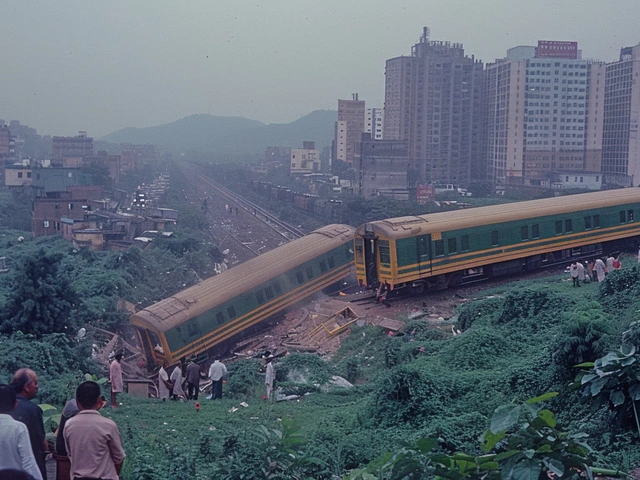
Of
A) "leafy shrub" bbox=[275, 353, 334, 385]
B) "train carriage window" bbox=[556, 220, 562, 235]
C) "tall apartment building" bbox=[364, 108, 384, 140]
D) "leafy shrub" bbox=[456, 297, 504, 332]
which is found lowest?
"leafy shrub" bbox=[275, 353, 334, 385]

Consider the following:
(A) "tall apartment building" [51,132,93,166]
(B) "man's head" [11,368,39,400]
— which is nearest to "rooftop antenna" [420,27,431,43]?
(A) "tall apartment building" [51,132,93,166]

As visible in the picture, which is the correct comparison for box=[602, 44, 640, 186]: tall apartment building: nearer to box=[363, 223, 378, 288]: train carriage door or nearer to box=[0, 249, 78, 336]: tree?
box=[363, 223, 378, 288]: train carriage door

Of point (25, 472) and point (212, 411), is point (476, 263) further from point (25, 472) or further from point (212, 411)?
point (25, 472)

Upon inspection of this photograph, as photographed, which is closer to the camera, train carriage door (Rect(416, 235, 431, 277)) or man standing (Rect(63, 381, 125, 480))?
man standing (Rect(63, 381, 125, 480))

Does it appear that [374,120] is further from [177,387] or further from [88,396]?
[88,396]

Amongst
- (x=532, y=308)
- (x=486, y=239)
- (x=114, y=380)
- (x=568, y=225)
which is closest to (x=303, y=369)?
(x=114, y=380)

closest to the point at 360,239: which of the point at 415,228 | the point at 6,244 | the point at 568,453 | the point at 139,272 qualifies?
the point at 415,228

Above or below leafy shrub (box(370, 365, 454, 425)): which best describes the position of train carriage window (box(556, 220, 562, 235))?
above

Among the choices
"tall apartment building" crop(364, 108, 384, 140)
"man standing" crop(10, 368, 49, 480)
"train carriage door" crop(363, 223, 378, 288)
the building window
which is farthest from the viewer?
"tall apartment building" crop(364, 108, 384, 140)
